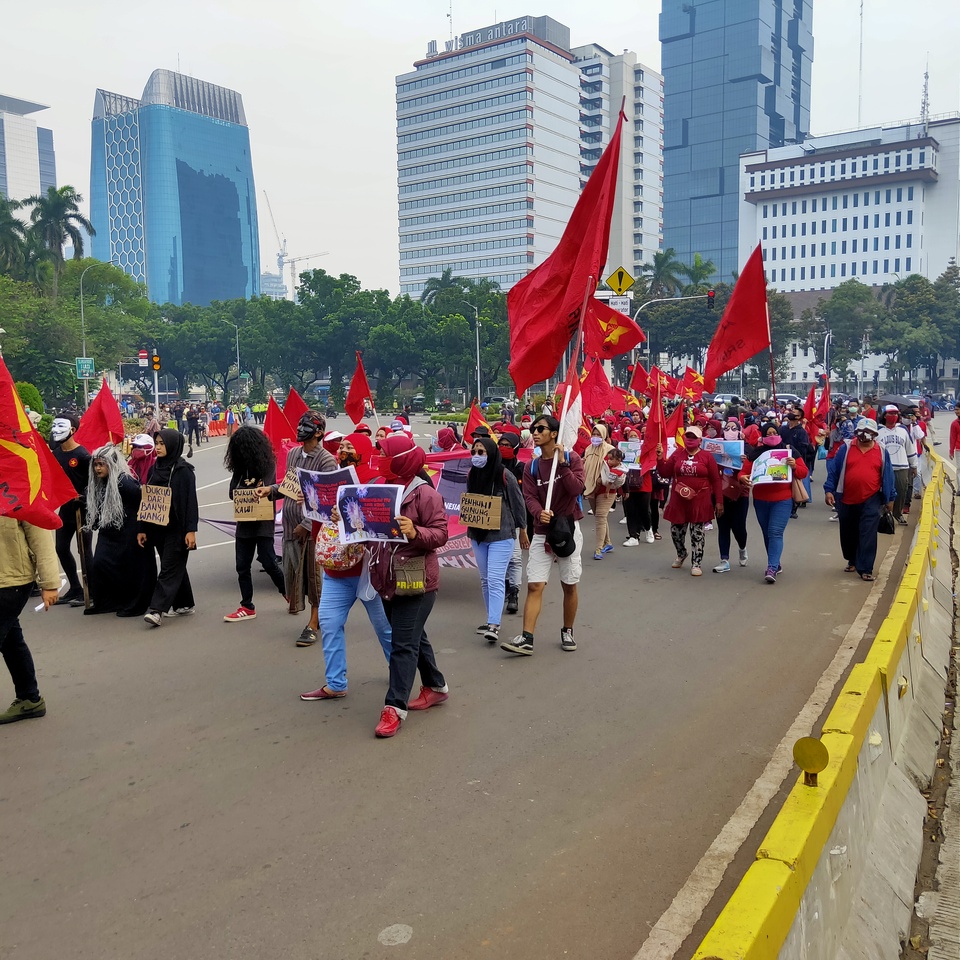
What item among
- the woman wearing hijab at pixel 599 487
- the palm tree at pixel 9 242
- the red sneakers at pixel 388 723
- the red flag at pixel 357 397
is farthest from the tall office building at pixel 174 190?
the red sneakers at pixel 388 723

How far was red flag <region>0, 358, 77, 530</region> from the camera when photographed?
538 centimetres

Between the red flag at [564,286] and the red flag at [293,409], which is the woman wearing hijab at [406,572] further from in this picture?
the red flag at [293,409]

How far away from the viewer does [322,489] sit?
6219 millimetres

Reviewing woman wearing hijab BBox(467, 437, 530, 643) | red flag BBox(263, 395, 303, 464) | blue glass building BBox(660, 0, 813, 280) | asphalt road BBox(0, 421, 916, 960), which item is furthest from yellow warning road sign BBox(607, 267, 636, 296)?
blue glass building BBox(660, 0, 813, 280)

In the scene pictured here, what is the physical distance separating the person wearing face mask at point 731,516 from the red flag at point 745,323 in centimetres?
182

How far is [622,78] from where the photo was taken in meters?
140

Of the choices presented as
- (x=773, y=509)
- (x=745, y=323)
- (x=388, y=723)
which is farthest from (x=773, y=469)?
(x=388, y=723)

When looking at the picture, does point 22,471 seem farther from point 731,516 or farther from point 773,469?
point 731,516

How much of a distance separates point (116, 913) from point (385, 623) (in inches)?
105

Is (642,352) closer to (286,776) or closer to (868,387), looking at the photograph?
(868,387)

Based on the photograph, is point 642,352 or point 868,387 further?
point 868,387

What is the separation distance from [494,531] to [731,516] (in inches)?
166

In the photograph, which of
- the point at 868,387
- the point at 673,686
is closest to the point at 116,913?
the point at 673,686

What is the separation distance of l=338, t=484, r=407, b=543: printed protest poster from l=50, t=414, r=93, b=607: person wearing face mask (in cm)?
445
